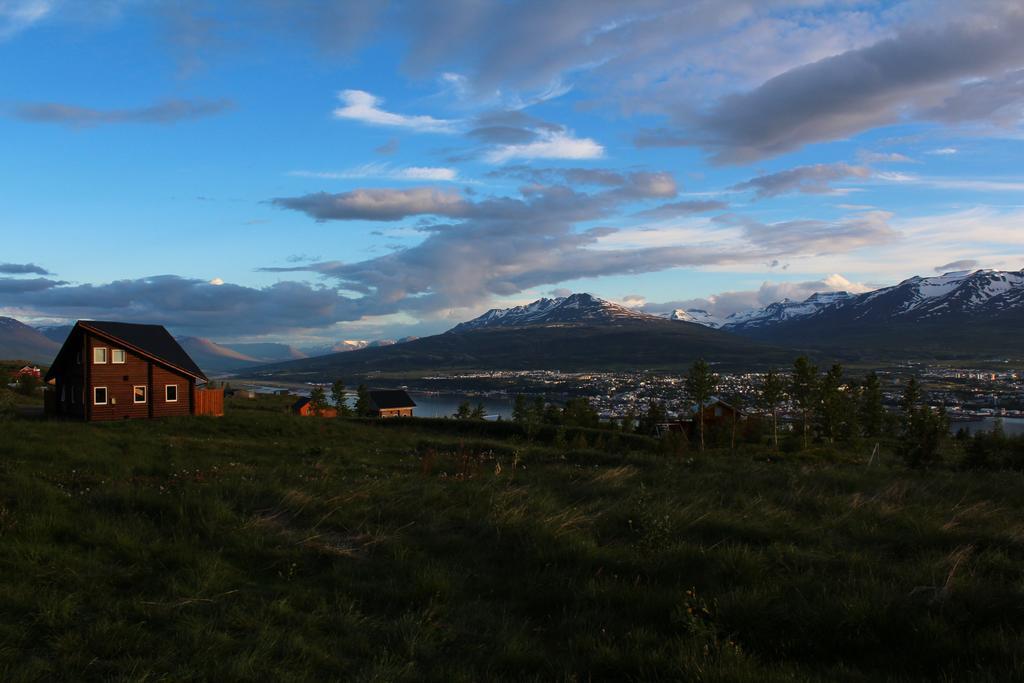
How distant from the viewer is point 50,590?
256 inches

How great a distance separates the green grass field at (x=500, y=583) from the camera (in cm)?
528

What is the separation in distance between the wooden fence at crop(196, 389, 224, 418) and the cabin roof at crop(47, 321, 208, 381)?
5.17 feet

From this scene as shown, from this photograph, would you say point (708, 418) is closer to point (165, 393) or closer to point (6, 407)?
point (165, 393)

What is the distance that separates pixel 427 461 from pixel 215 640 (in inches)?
434

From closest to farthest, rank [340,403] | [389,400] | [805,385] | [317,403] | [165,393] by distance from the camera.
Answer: [165,393] → [805,385] → [317,403] → [340,403] → [389,400]

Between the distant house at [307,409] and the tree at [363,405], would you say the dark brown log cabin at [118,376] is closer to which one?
the distant house at [307,409]

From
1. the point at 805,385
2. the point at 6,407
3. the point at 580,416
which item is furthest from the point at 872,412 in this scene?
the point at 6,407

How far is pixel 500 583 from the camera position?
731 centimetres

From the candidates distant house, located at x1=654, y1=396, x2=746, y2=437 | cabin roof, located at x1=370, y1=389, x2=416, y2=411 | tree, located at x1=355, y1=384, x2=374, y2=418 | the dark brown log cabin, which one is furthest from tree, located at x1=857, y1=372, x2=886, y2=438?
the dark brown log cabin

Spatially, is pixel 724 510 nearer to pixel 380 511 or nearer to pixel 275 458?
pixel 380 511

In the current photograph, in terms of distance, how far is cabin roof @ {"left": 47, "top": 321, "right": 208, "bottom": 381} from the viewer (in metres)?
40.2

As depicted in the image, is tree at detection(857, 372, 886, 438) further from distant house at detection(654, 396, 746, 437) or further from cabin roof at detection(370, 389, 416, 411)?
cabin roof at detection(370, 389, 416, 411)

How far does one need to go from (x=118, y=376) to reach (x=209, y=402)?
20.6ft

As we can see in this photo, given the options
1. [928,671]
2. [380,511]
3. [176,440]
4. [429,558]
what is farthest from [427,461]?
[176,440]
